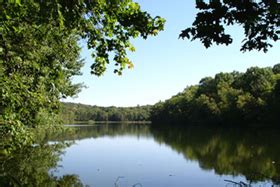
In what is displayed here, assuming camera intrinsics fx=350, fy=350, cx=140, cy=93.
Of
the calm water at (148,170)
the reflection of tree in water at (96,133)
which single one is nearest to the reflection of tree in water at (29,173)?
the calm water at (148,170)

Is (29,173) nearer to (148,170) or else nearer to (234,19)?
(148,170)

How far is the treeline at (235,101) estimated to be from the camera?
286 feet

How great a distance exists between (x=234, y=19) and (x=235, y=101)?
97742mm

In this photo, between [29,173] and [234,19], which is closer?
[234,19]

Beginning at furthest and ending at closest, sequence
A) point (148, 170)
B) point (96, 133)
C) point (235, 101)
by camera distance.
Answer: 1. point (235, 101)
2. point (96, 133)
3. point (148, 170)

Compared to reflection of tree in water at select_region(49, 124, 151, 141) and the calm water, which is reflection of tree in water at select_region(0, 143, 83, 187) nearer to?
the calm water

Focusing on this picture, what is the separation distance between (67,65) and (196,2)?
20.2 meters

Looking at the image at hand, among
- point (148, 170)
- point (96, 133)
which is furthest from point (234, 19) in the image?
point (96, 133)

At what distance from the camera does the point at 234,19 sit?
17.5 feet

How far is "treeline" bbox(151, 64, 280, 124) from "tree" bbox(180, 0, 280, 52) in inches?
3208

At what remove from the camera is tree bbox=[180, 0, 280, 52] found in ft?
17.2

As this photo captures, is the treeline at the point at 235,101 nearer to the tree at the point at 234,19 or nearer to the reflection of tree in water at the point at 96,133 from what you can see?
the reflection of tree in water at the point at 96,133

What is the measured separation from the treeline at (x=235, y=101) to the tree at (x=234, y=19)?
267 ft

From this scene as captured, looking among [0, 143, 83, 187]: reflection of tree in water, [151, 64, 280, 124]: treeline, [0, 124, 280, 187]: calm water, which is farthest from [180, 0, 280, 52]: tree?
[151, 64, 280, 124]: treeline
